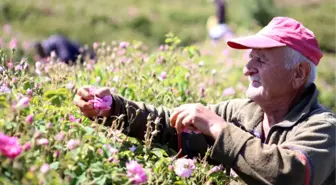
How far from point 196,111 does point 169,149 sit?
0.43m

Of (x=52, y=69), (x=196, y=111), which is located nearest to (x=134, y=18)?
(x=52, y=69)

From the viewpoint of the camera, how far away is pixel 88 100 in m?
2.65

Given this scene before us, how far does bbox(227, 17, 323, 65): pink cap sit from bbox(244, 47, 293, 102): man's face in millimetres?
46

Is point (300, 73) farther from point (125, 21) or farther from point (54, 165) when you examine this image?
point (125, 21)

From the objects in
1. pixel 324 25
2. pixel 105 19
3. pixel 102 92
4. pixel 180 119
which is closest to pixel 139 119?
pixel 102 92

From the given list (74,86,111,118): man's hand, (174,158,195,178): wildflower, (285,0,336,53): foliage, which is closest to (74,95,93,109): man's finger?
(74,86,111,118): man's hand

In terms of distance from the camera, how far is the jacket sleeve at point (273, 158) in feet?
7.73

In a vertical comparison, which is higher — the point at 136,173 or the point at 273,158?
the point at 136,173

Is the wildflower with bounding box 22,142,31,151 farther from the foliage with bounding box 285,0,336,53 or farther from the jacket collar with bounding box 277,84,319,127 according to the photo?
the foliage with bounding box 285,0,336,53

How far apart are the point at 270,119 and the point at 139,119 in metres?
0.57

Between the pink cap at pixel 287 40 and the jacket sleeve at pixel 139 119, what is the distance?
49 cm

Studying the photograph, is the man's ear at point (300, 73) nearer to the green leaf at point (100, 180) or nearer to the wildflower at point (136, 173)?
the wildflower at point (136, 173)

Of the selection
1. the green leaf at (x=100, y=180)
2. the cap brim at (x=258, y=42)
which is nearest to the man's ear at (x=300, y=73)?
the cap brim at (x=258, y=42)

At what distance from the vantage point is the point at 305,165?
2.39m
